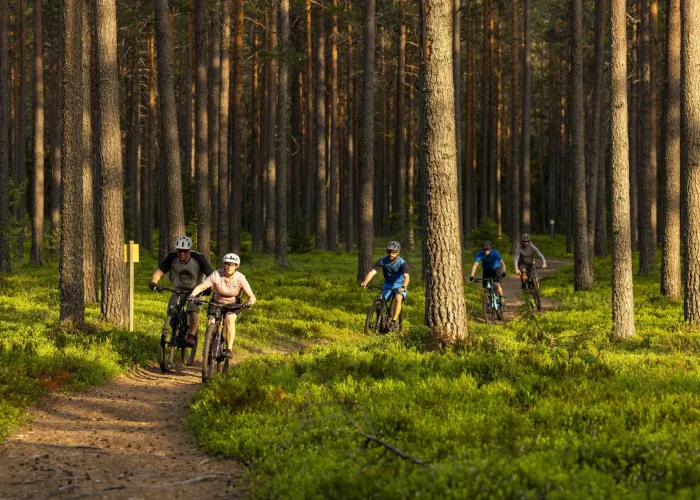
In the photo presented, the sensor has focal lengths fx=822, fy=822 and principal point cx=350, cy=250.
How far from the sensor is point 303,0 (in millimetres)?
37406

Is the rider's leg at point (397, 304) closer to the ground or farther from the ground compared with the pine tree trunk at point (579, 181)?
closer to the ground

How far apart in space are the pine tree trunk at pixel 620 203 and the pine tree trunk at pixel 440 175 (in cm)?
507

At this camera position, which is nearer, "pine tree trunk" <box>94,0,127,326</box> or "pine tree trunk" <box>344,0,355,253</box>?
"pine tree trunk" <box>94,0,127,326</box>

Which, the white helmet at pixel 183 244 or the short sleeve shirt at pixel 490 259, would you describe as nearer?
the white helmet at pixel 183 244

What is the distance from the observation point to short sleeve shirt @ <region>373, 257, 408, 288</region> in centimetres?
1606

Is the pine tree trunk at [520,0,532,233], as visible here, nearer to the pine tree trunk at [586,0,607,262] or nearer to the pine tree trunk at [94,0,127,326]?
the pine tree trunk at [586,0,607,262]

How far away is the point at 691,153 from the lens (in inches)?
698

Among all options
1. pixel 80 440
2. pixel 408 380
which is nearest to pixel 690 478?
pixel 408 380

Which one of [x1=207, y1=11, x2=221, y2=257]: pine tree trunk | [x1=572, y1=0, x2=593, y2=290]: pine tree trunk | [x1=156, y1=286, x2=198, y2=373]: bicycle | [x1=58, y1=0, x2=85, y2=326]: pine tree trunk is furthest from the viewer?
[x1=207, y1=11, x2=221, y2=257]: pine tree trunk

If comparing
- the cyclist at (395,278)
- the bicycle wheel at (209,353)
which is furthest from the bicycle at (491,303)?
the bicycle wheel at (209,353)

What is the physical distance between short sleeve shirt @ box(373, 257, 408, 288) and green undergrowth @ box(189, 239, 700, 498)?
8.25 ft

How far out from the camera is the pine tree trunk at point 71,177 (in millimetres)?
15492

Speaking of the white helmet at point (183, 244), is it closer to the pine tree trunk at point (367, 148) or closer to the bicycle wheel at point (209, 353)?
the bicycle wheel at point (209, 353)

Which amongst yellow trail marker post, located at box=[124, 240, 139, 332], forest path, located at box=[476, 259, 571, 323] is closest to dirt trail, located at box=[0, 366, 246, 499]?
yellow trail marker post, located at box=[124, 240, 139, 332]
